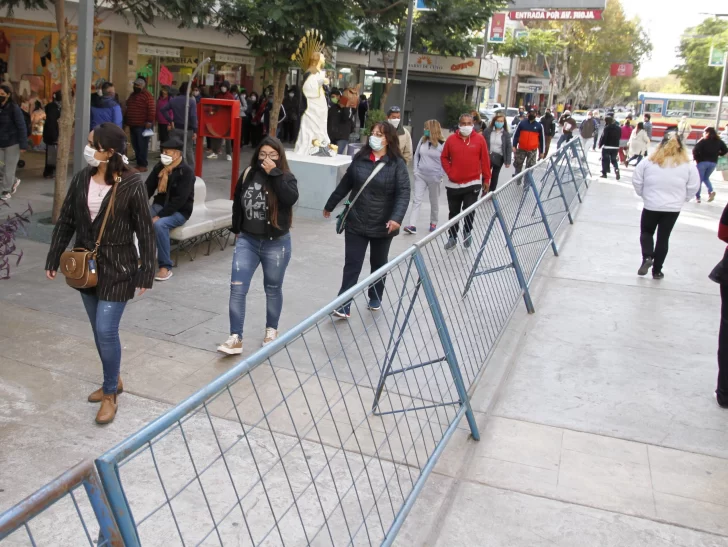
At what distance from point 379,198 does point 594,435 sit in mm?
2789

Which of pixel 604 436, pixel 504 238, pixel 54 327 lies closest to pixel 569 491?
pixel 604 436

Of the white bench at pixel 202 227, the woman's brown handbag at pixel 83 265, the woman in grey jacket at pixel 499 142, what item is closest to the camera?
the woman's brown handbag at pixel 83 265

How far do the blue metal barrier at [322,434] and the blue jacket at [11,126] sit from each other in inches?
250

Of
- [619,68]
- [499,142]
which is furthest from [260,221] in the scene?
[619,68]

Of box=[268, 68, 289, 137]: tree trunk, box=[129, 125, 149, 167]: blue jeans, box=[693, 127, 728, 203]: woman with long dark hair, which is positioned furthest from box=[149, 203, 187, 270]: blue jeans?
box=[693, 127, 728, 203]: woman with long dark hair

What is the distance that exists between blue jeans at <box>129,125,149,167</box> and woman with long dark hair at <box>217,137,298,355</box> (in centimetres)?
992

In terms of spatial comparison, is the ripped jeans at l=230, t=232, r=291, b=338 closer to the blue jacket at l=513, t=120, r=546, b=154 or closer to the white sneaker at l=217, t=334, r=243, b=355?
the white sneaker at l=217, t=334, r=243, b=355

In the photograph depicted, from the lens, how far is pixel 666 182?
8672mm

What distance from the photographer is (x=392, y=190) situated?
6.97 meters

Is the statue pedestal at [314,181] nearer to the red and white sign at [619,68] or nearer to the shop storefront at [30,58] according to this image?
the shop storefront at [30,58]

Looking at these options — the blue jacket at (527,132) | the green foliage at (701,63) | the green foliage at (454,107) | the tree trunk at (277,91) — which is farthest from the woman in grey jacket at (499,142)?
the green foliage at (701,63)

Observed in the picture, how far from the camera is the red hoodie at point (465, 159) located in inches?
390

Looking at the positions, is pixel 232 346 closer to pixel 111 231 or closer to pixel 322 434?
pixel 322 434

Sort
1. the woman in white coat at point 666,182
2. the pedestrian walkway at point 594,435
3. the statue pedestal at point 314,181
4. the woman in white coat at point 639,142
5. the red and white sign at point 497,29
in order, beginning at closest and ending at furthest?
the pedestrian walkway at point 594,435
the woman in white coat at point 666,182
the statue pedestal at point 314,181
the woman in white coat at point 639,142
the red and white sign at point 497,29
